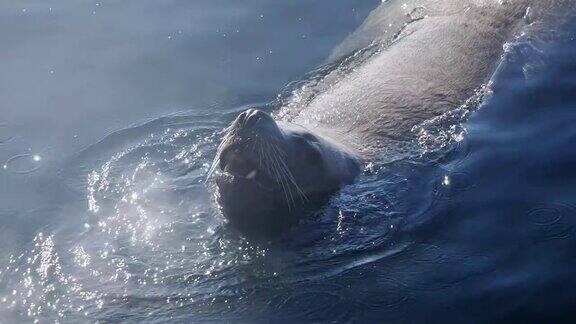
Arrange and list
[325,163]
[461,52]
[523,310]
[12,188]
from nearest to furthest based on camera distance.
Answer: [523,310], [325,163], [12,188], [461,52]

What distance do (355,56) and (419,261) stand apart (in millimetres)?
4295

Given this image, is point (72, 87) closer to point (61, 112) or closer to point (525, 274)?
point (61, 112)

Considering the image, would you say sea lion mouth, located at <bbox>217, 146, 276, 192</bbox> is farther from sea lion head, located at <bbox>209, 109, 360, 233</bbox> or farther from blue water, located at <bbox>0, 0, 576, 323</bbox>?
blue water, located at <bbox>0, 0, 576, 323</bbox>

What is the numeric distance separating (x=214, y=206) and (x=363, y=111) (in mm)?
2052

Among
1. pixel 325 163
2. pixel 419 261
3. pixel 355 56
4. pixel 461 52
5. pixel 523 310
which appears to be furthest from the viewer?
pixel 355 56


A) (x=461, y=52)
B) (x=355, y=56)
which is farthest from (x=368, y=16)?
(x=461, y=52)

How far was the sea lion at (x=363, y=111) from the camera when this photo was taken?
26.6 feet

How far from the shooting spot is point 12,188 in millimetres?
9273

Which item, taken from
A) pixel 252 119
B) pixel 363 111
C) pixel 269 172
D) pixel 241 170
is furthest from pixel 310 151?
pixel 363 111

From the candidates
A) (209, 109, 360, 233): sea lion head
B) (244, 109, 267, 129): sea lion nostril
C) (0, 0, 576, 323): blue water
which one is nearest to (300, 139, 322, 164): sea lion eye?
(209, 109, 360, 233): sea lion head

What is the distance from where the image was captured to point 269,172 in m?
8.09

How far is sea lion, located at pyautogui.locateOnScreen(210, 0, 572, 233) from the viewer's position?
26.6ft

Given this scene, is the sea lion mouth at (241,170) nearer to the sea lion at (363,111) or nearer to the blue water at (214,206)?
the sea lion at (363,111)

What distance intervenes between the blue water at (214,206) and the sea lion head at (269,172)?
0.20 m
